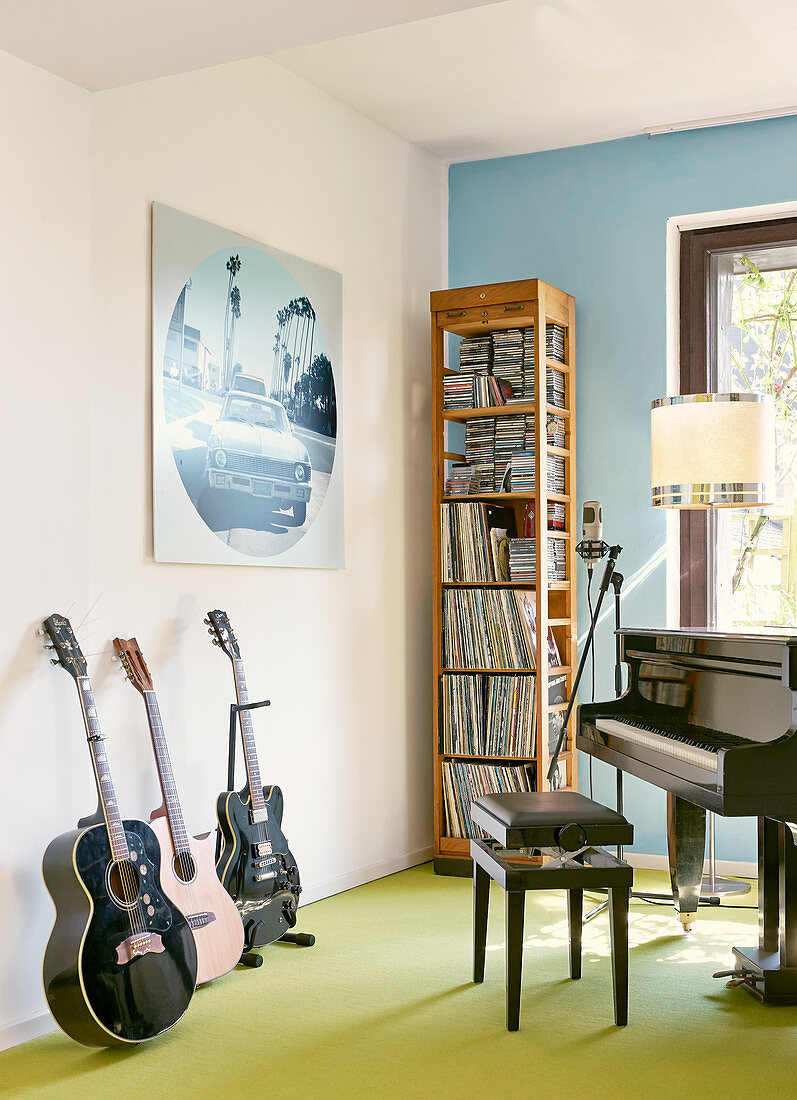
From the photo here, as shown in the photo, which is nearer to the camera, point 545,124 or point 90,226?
point 90,226

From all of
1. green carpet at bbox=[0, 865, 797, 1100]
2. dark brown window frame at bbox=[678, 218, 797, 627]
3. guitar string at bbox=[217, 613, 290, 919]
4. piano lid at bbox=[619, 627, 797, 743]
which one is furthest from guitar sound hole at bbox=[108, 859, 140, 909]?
dark brown window frame at bbox=[678, 218, 797, 627]

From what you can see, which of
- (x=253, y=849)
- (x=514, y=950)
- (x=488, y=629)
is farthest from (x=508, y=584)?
(x=514, y=950)

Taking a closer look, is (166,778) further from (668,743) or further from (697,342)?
(697,342)

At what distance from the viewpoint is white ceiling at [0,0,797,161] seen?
2.82m

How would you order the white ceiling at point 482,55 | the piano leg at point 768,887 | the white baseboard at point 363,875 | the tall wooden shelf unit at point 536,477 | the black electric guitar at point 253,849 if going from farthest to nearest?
the tall wooden shelf unit at point 536,477, the white baseboard at point 363,875, the black electric guitar at point 253,849, the piano leg at point 768,887, the white ceiling at point 482,55

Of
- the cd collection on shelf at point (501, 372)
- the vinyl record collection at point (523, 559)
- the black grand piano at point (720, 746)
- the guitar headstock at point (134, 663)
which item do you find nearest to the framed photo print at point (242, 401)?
the guitar headstock at point (134, 663)

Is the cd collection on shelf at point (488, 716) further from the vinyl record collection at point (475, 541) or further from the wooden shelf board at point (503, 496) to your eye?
the wooden shelf board at point (503, 496)

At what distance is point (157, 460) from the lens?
3.71 metres

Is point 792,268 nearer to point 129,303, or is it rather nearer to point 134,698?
point 129,303

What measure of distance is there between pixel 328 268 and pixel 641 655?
1940 millimetres

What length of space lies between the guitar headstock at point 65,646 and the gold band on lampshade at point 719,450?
2.13 metres

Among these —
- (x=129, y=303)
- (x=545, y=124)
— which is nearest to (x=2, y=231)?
(x=129, y=303)

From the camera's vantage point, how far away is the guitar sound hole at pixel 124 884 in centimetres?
297

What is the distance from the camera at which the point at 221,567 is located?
401cm
